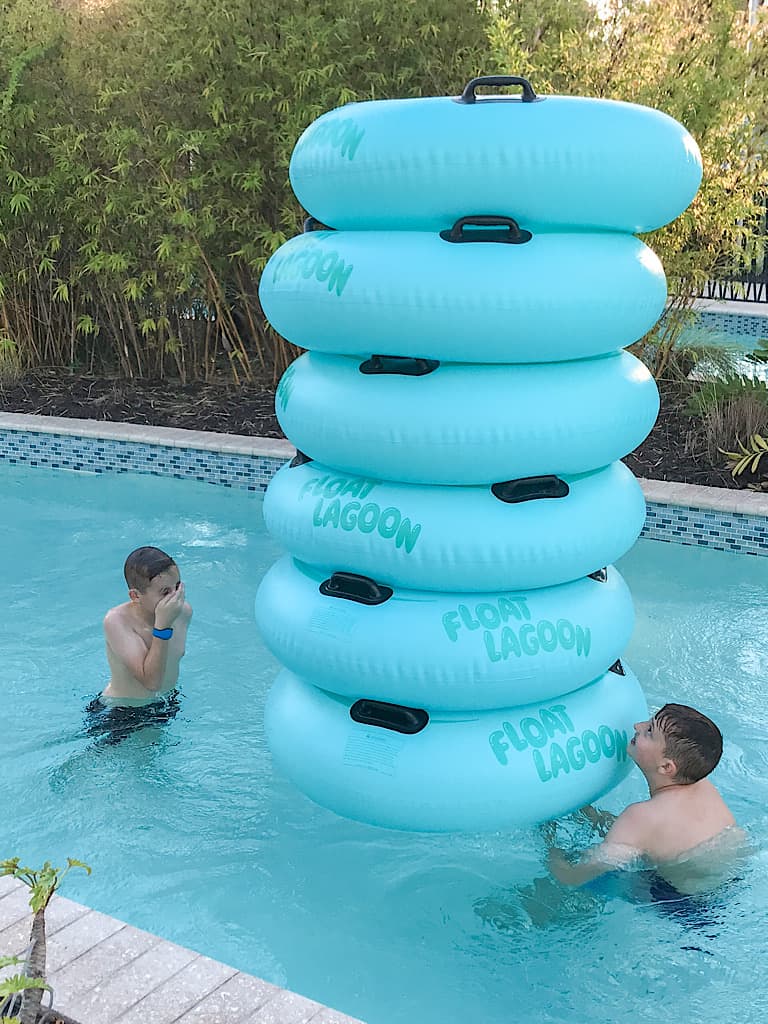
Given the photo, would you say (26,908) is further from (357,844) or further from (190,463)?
(190,463)

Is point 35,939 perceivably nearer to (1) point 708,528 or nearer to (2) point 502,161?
(2) point 502,161

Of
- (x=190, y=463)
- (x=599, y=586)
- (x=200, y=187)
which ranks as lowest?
(x=190, y=463)

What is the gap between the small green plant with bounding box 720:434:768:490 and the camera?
6.16 m

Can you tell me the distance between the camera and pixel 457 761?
3.08m

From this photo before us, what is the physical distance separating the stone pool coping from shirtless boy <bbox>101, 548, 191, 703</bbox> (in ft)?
4.61

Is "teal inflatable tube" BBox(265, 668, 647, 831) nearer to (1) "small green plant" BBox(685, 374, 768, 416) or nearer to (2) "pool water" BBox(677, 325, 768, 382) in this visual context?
(1) "small green plant" BBox(685, 374, 768, 416)

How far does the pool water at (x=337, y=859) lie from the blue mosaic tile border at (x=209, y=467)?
0.48 m

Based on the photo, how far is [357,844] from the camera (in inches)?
138

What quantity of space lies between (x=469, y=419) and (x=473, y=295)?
0.31 m

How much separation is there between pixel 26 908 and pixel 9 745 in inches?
68.4

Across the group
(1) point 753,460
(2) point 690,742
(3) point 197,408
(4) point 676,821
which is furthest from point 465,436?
(3) point 197,408

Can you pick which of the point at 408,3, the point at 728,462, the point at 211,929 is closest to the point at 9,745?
the point at 211,929

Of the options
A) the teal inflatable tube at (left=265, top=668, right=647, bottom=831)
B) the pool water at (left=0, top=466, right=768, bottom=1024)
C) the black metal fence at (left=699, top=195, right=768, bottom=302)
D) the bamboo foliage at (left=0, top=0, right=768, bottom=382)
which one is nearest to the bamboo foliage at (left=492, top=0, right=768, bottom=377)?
the bamboo foliage at (left=0, top=0, right=768, bottom=382)

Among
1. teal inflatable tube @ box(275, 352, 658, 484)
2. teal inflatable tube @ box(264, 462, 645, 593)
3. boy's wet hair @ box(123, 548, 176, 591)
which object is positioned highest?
teal inflatable tube @ box(275, 352, 658, 484)
